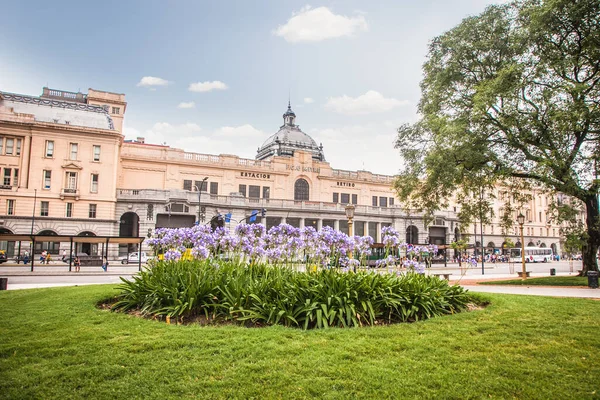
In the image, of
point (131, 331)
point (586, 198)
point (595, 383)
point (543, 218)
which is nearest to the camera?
point (595, 383)

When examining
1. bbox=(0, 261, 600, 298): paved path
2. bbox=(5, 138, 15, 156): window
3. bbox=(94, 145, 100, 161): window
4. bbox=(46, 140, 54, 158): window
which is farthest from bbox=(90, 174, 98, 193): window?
bbox=(0, 261, 600, 298): paved path

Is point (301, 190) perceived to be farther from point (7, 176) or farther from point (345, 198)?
point (7, 176)

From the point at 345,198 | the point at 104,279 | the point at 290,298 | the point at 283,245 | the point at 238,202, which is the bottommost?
the point at 104,279

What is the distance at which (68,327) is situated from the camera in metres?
6.66

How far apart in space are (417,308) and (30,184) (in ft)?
150

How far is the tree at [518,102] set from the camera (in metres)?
17.1

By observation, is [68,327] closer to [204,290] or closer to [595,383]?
[204,290]

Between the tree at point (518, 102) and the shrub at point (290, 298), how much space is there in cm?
1234

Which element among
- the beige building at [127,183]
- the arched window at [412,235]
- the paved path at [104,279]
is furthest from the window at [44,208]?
the arched window at [412,235]

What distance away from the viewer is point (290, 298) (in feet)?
23.7

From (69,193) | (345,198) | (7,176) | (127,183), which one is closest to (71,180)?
(69,193)

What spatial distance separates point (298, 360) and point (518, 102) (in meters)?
18.1

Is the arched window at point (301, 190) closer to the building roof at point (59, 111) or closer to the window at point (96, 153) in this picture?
the building roof at point (59, 111)

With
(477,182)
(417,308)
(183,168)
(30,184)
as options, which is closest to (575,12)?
(477,182)
